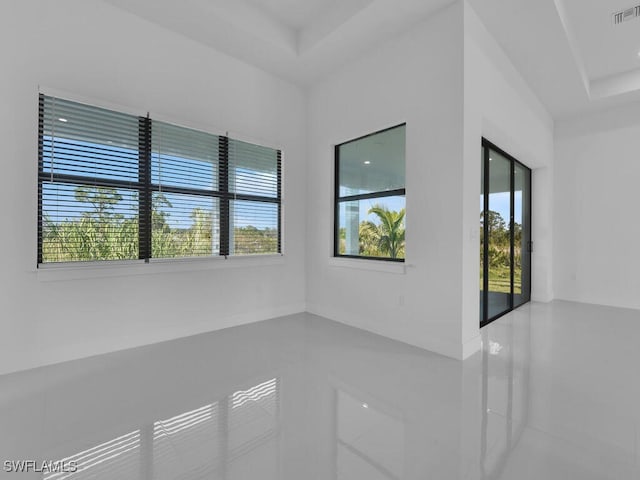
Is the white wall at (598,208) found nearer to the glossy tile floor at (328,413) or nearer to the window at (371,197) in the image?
the glossy tile floor at (328,413)

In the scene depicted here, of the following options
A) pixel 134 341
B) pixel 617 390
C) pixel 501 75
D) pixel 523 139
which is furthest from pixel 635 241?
pixel 134 341

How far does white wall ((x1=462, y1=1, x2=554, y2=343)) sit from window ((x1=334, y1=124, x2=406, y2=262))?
0.74 meters

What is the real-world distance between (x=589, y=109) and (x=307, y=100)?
4752 mm

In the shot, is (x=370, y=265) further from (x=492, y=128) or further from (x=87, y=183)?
(x=87, y=183)

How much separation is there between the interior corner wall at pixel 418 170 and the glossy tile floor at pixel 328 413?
19.3 inches

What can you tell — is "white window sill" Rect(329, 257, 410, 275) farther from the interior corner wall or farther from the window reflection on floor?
the window reflection on floor

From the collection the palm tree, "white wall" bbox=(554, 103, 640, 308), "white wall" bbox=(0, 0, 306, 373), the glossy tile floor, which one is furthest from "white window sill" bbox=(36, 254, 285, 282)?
"white wall" bbox=(554, 103, 640, 308)

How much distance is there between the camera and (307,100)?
15.4ft

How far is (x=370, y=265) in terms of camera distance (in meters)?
3.78

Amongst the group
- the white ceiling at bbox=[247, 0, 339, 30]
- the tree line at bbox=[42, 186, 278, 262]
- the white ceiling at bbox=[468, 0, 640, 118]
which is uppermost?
the white ceiling at bbox=[247, 0, 339, 30]

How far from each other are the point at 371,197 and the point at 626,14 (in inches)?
131

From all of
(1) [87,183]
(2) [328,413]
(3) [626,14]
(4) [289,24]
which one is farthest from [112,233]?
(3) [626,14]

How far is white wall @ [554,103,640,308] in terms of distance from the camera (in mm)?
5078

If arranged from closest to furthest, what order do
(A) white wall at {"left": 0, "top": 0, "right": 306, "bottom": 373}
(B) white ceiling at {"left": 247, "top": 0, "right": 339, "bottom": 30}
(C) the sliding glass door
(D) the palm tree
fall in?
(A) white wall at {"left": 0, "top": 0, "right": 306, "bottom": 373}
(B) white ceiling at {"left": 247, "top": 0, "right": 339, "bottom": 30}
(D) the palm tree
(C) the sliding glass door
